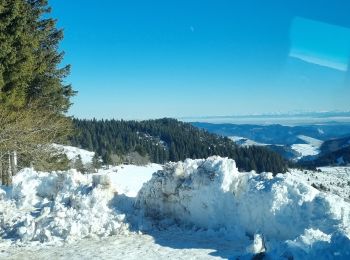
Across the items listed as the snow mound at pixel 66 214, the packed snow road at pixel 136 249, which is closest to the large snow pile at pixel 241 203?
the packed snow road at pixel 136 249

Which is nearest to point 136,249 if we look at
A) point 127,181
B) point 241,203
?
point 241,203

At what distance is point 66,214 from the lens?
14.2 meters

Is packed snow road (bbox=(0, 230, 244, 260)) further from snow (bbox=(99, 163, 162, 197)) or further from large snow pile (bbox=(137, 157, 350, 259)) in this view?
snow (bbox=(99, 163, 162, 197))

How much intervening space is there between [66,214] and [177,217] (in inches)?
145

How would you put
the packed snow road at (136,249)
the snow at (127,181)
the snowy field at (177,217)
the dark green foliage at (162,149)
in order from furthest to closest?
the dark green foliage at (162,149) → the snow at (127,181) → the snowy field at (177,217) → the packed snow road at (136,249)

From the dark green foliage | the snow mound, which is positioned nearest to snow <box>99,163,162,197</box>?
the snow mound

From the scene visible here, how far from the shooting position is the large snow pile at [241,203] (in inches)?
496

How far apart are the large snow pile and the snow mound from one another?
4.50 ft

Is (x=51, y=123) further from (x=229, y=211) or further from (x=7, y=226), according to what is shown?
(x=229, y=211)

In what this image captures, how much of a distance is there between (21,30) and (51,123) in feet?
21.6

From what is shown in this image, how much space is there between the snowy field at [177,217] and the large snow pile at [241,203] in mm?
28

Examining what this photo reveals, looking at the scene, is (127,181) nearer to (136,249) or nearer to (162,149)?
(136,249)

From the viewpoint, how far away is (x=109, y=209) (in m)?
14.7

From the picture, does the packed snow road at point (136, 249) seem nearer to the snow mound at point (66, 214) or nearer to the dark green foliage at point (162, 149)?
the snow mound at point (66, 214)
